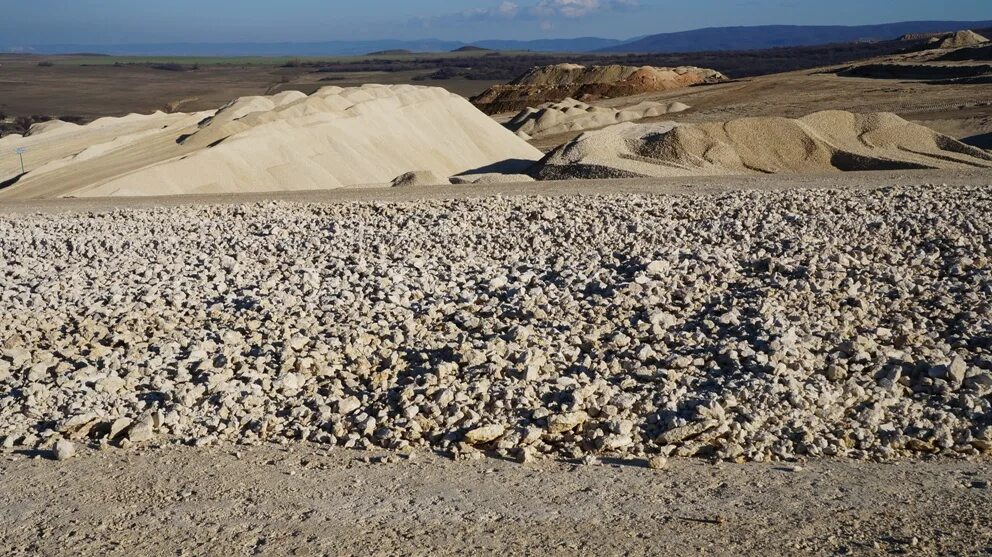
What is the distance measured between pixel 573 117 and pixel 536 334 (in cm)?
3192

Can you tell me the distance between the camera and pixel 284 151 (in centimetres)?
2166

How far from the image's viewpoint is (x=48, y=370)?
6348 millimetres

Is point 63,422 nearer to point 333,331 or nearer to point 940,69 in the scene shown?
point 333,331

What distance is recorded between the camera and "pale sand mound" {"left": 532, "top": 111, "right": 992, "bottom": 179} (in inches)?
727

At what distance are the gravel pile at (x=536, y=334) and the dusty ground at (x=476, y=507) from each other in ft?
0.74

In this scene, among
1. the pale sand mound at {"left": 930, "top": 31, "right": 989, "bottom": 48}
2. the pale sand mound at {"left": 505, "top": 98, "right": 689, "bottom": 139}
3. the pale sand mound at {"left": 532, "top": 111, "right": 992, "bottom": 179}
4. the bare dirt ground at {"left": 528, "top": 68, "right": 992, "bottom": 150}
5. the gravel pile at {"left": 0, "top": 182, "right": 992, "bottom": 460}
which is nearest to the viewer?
the gravel pile at {"left": 0, "top": 182, "right": 992, "bottom": 460}

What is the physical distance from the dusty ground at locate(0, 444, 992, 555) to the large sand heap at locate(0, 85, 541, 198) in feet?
46.7

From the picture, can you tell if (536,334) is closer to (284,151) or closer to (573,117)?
(284,151)

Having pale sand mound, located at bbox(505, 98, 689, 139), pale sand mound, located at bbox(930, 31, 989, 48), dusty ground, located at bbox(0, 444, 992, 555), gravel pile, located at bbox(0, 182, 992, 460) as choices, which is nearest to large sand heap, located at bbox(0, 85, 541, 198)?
pale sand mound, located at bbox(505, 98, 689, 139)

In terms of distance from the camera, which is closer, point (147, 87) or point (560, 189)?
point (560, 189)

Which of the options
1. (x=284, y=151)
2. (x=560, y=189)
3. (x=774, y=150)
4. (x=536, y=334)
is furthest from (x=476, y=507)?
(x=284, y=151)

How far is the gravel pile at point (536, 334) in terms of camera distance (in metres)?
5.17

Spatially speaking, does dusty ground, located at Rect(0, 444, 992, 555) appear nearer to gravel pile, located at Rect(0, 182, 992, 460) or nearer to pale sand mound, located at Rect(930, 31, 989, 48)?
gravel pile, located at Rect(0, 182, 992, 460)

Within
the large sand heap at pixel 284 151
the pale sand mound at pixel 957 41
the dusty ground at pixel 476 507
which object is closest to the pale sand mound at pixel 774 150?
the large sand heap at pixel 284 151
